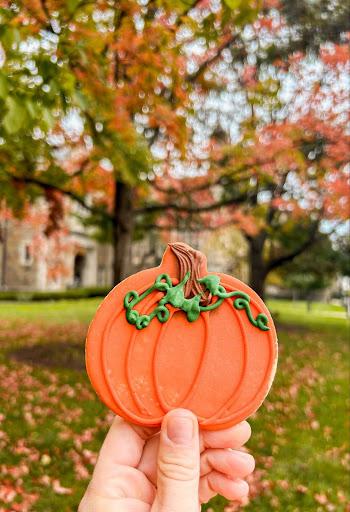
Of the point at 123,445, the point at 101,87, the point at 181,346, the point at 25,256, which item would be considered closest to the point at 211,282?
the point at 181,346

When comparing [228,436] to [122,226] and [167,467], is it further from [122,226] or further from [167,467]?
[122,226]

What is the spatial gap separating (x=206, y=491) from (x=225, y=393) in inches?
21.7

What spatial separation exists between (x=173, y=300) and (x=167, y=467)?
0.62 m

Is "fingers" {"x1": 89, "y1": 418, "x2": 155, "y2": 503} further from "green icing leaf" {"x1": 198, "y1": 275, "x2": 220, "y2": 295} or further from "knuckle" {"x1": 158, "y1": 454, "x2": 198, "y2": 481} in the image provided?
"green icing leaf" {"x1": 198, "y1": 275, "x2": 220, "y2": 295}

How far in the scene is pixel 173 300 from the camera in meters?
1.83

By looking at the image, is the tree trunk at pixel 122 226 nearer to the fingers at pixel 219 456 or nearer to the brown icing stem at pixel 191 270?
the fingers at pixel 219 456

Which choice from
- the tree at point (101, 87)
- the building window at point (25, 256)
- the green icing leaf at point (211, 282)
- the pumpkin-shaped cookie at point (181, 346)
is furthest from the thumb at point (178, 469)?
the building window at point (25, 256)

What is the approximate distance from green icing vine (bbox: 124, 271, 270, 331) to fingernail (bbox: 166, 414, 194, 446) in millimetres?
379

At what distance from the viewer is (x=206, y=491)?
6.89ft

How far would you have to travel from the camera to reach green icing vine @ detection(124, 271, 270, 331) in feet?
Answer: 5.98

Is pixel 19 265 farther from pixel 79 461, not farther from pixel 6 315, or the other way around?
pixel 79 461

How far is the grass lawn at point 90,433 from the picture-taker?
4.14m

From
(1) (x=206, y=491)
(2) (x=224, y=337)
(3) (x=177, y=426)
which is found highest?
(2) (x=224, y=337)

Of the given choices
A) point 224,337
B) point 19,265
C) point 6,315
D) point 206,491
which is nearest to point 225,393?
point 224,337
